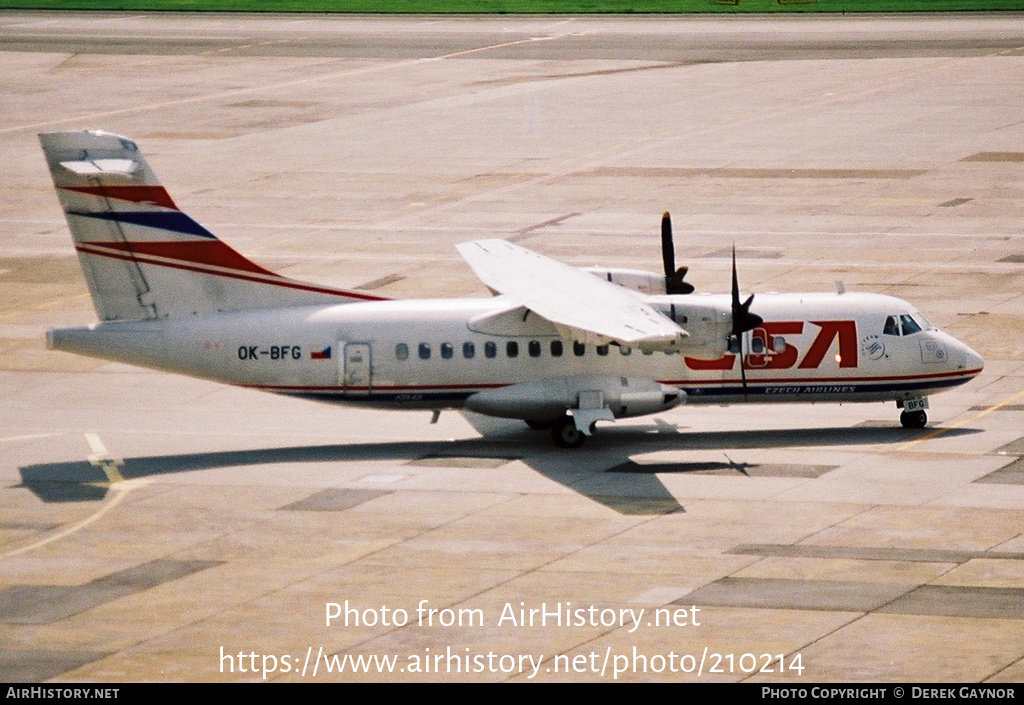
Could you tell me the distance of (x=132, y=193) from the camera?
1592 inches

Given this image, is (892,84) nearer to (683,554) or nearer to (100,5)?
(683,554)

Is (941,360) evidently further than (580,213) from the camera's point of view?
No

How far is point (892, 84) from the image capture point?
9975cm

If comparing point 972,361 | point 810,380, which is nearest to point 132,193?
point 810,380

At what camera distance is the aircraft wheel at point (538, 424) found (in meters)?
41.2

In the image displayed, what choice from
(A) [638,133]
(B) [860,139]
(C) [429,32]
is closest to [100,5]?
(C) [429,32]

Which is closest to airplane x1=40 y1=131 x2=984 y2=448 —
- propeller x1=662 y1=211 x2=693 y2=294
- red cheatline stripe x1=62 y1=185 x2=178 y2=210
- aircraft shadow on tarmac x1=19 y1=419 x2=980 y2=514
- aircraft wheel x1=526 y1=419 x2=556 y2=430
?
red cheatline stripe x1=62 y1=185 x2=178 y2=210

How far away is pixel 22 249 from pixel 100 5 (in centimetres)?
9363

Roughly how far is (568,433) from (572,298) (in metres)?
3.37

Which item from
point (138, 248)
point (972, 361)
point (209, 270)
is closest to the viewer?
point (138, 248)

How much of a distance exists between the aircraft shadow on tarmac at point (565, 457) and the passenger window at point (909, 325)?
7.92ft

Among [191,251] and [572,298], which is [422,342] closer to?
[572,298]

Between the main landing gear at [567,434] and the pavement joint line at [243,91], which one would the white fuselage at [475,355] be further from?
the pavement joint line at [243,91]

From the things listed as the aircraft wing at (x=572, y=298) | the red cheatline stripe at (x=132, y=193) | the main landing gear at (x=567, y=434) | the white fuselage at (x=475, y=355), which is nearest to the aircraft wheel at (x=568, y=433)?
the main landing gear at (x=567, y=434)
